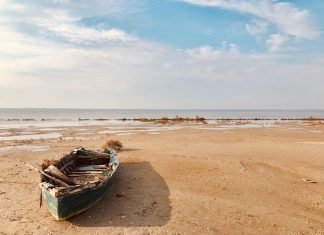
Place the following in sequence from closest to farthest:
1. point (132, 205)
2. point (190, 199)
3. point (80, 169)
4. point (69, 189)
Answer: point (69, 189) → point (132, 205) → point (190, 199) → point (80, 169)

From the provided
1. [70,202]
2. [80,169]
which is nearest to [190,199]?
[70,202]

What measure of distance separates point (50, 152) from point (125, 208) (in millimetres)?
12936

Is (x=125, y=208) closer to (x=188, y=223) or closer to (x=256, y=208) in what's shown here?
(x=188, y=223)

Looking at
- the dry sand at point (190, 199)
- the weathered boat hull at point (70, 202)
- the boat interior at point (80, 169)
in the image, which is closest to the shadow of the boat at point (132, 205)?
the dry sand at point (190, 199)

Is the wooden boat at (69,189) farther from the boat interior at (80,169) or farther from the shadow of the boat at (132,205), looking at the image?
the shadow of the boat at (132,205)

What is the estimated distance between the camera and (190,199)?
11.6 metres

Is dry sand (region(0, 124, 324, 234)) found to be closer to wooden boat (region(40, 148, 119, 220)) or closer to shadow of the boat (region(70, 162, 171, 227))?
shadow of the boat (region(70, 162, 171, 227))

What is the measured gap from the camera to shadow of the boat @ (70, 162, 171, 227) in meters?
9.88

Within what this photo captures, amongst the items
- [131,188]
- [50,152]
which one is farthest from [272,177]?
[50,152]

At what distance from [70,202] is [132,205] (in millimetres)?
2317

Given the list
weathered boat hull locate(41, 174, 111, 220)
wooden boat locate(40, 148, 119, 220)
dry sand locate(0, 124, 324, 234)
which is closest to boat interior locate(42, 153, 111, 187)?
wooden boat locate(40, 148, 119, 220)

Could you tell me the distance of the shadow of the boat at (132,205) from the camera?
32.4ft

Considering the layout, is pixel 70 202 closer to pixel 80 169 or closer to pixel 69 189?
pixel 69 189

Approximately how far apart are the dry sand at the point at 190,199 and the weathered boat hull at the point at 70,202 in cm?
30
